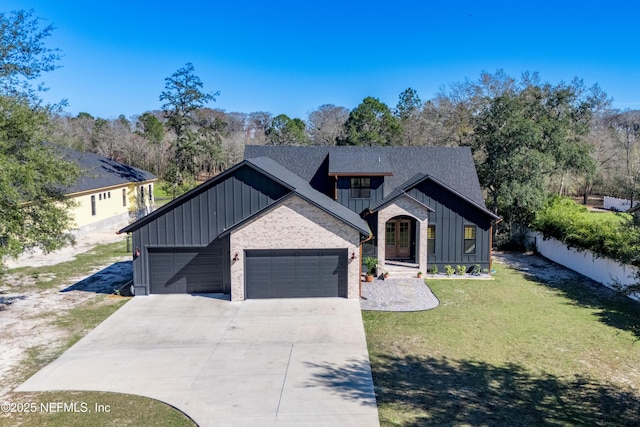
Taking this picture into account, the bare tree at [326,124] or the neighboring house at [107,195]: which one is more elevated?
the bare tree at [326,124]

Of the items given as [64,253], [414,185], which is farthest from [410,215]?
[64,253]

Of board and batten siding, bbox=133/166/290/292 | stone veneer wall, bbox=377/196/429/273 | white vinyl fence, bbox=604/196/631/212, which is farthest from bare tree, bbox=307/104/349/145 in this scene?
board and batten siding, bbox=133/166/290/292

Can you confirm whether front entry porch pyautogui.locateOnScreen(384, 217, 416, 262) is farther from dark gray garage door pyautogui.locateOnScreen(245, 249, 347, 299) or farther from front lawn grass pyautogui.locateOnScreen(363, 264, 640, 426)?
dark gray garage door pyautogui.locateOnScreen(245, 249, 347, 299)

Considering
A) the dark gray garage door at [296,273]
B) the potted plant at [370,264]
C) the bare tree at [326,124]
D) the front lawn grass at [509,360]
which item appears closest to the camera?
the front lawn grass at [509,360]

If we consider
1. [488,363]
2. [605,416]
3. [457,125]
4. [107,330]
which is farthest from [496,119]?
[107,330]

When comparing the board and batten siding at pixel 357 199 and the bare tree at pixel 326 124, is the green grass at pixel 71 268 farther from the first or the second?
the bare tree at pixel 326 124

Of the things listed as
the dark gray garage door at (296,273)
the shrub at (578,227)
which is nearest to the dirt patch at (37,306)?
the dark gray garage door at (296,273)
